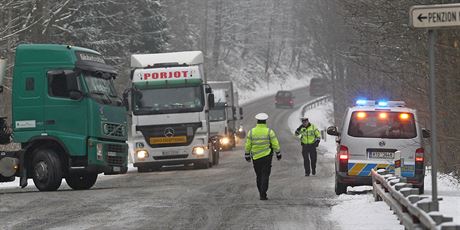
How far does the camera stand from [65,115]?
20297 millimetres

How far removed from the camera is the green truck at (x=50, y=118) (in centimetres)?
2017

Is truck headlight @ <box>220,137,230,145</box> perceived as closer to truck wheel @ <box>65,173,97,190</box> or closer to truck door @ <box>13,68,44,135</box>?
truck wheel @ <box>65,173,97,190</box>

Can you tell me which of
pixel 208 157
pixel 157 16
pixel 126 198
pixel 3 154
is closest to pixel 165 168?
pixel 208 157

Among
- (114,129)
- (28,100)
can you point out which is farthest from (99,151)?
(28,100)

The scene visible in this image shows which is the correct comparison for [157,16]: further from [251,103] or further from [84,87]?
[84,87]

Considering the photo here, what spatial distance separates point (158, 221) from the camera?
44.2ft

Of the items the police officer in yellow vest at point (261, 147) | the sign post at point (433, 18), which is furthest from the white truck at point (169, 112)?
the sign post at point (433, 18)

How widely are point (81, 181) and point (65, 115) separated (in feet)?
7.45

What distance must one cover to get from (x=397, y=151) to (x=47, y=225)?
7111 mm

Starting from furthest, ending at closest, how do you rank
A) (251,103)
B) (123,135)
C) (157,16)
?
(251,103) → (157,16) → (123,135)

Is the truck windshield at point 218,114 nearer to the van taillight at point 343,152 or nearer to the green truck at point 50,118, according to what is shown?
the green truck at point 50,118

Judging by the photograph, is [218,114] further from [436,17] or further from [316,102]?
[316,102]

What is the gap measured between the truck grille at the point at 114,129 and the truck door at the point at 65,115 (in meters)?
0.69

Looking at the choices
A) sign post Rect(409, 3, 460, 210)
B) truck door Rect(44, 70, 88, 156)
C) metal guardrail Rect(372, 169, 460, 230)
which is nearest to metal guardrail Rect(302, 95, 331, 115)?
truck door Rect(44, 70, 88, 156)
